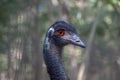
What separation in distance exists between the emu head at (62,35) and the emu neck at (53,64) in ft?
0.24

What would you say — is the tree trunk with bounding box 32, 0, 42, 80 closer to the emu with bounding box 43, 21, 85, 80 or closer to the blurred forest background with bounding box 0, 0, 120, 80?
the blurred forest background with bounding box 0, 0, 120, 80

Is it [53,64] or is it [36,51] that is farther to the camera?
[36,51]

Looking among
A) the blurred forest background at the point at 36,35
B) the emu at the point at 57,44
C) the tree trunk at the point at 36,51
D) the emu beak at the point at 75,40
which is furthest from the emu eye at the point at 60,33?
the tree trunk at the point at 36,51

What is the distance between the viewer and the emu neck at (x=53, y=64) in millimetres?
5648

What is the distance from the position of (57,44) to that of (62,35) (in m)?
0.12

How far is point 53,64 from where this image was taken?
5656mm

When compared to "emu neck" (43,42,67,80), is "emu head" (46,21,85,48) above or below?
above

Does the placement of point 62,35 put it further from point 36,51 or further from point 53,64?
point 36,51

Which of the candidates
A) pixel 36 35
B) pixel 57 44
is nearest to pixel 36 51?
pixel 36 35

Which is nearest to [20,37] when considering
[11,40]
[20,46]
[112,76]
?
[20,46]

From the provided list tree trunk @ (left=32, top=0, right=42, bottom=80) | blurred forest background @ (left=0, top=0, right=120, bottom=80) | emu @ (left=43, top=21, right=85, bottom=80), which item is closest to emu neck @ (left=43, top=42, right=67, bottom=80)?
emu @ (left=43, top=21, right=85, bottom=80)

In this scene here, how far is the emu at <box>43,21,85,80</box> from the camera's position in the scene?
18.5ft

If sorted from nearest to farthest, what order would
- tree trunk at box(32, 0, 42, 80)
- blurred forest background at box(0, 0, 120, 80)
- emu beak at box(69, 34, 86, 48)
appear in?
emu beak at box(69, 34, 86, 48) < blurred forest background at box(0, 0, 120, 80) < tree trunk at box(32, 0, 42, 80)

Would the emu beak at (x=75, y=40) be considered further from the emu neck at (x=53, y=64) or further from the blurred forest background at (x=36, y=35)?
the blurred forest background at (x=36, y=35)
